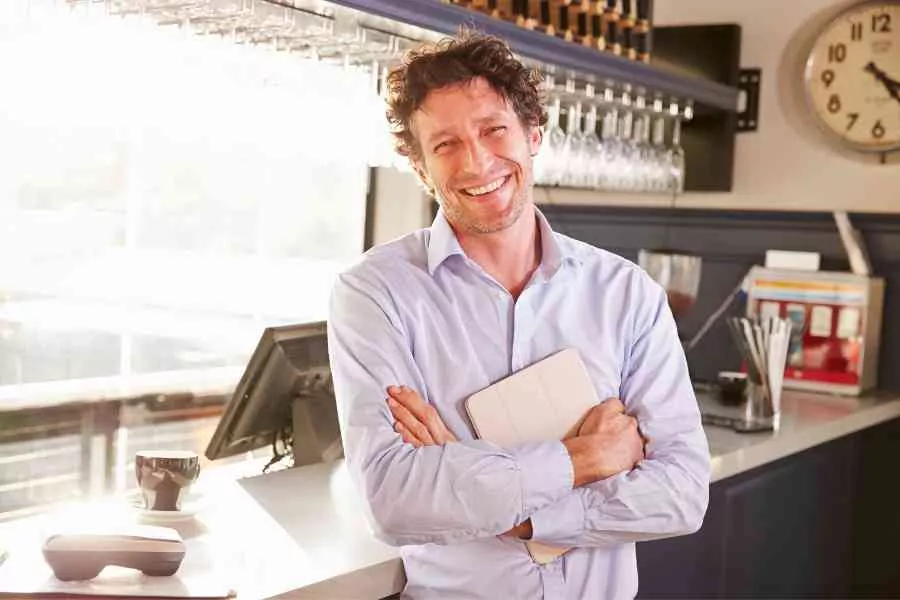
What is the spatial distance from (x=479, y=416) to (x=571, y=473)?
0.53ft

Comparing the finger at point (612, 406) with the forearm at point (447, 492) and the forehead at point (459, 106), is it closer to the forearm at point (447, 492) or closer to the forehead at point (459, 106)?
the forearm at point (447, 492)

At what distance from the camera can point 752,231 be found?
4160 millimetres

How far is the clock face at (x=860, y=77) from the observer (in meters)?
3.87

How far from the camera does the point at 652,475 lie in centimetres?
186

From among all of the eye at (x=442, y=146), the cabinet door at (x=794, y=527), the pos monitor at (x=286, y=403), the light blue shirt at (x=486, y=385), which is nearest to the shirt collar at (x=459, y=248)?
the light blue shirt at (x=486, y=385)

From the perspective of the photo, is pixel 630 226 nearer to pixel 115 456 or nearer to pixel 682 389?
pixel 115 456

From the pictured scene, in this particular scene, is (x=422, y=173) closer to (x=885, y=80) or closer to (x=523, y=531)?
(x=523, y=531)

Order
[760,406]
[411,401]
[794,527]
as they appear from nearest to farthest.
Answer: [411,401]
[760,406]
[794,527]

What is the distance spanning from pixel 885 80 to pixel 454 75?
2403mm

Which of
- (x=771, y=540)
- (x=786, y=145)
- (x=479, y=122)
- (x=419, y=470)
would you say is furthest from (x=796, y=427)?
(x=419, y=470)

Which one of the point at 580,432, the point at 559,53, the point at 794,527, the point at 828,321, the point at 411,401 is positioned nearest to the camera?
the point at 411,401

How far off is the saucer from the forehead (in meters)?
0.71

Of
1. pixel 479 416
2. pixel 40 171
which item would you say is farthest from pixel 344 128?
pixel 40 171

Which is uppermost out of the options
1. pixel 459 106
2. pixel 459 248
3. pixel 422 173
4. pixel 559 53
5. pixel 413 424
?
pixel 559 53
